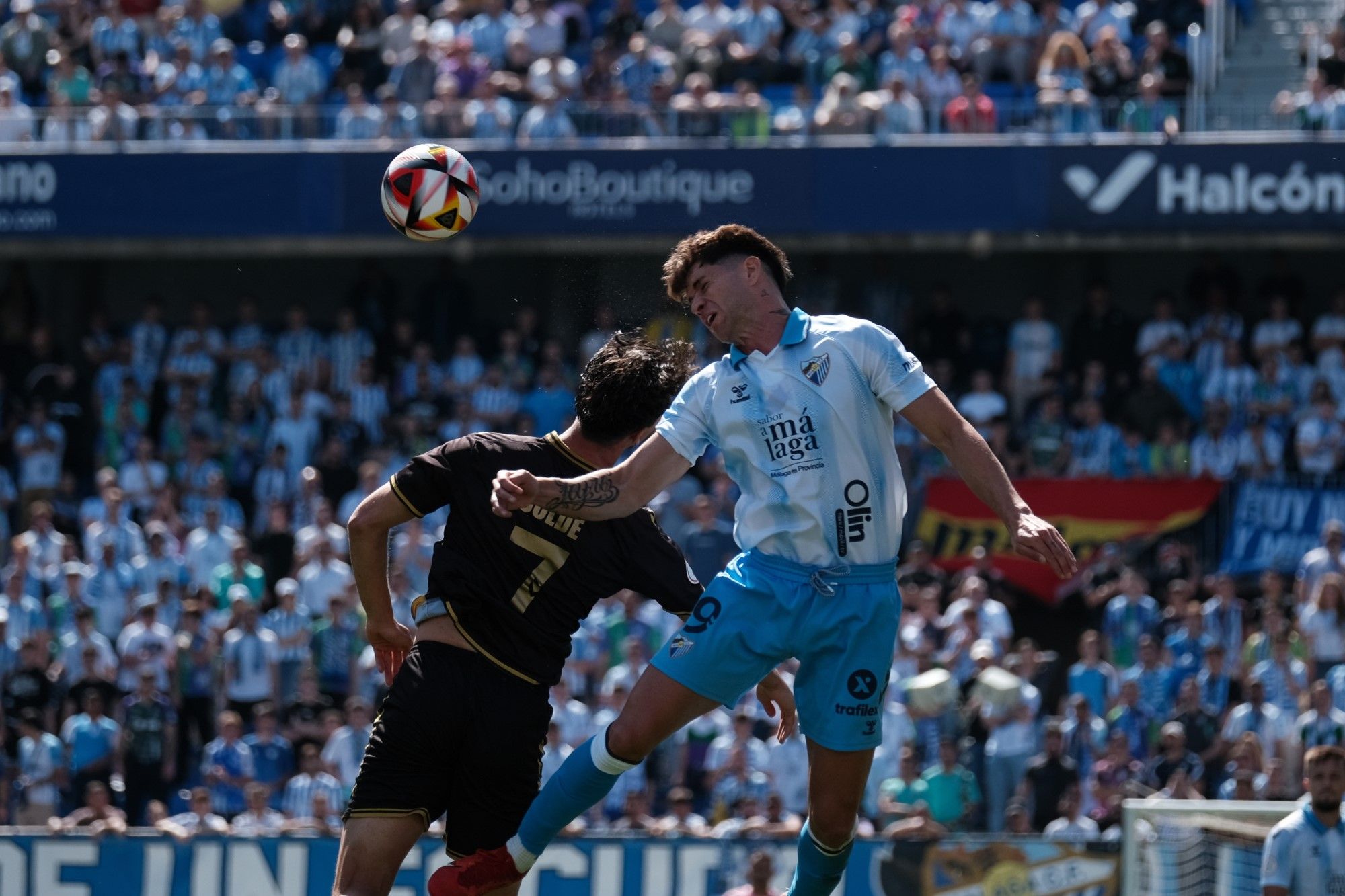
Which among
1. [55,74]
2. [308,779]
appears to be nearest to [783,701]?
[308,779]

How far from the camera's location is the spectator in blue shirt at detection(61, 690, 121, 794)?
1463cm

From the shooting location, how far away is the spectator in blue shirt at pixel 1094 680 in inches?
574

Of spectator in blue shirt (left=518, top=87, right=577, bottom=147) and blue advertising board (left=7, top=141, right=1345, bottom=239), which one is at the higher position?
spectator in blue shirt (left=518, top=87, right=577, bottom=147)

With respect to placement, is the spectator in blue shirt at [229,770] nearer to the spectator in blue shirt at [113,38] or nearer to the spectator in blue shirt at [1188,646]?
the spectator in blue shirt at [1188,646]

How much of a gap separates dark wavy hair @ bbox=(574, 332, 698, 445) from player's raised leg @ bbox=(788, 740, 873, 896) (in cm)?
121

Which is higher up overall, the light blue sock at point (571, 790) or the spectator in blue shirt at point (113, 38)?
the spectator in blue shirt at point (113, 38)

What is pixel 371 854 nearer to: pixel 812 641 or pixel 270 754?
pixel 812 641

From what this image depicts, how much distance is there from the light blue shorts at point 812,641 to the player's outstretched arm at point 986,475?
547 mm

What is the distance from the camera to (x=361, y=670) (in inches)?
601

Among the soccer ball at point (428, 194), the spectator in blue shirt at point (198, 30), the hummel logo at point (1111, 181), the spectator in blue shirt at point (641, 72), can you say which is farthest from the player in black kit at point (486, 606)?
the spectator in blue shirt at point (198, 30)

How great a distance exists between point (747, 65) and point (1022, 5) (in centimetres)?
266

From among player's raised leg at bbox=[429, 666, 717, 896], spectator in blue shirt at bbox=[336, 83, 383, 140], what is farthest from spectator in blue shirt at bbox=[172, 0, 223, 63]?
player's raised leg at bbox=[429, 666, 717, 896]

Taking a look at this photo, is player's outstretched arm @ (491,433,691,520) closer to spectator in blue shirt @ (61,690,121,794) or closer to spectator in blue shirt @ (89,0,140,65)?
spectator in blue shirt @ (61,690,121,794)

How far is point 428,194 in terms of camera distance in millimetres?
8805
